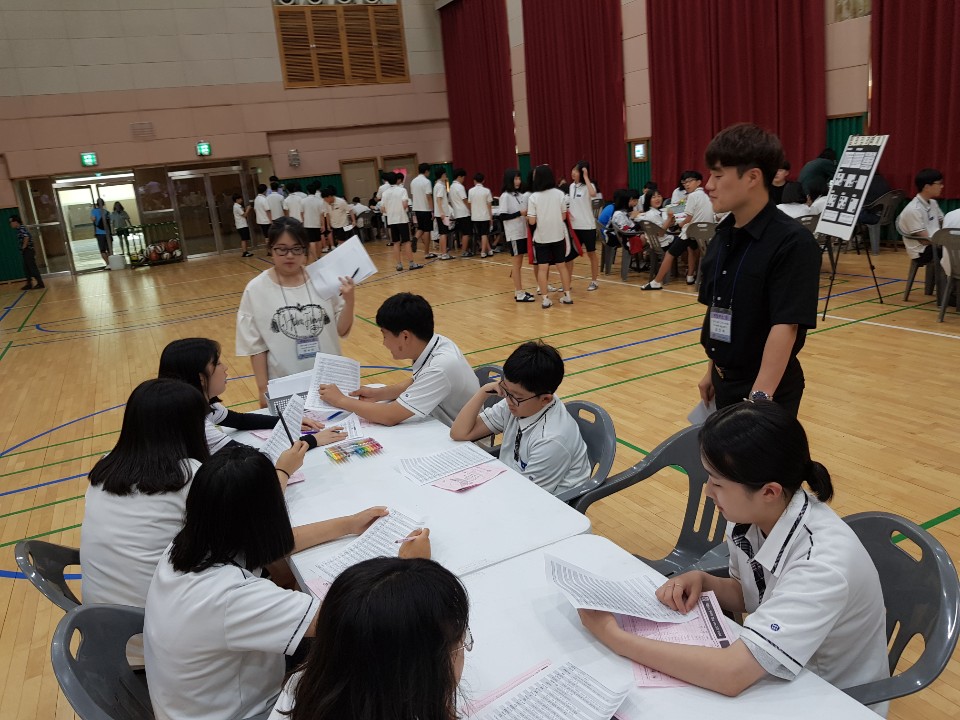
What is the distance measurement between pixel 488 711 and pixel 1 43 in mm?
17552

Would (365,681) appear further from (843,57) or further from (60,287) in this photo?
(60,287)

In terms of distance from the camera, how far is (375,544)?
198cm

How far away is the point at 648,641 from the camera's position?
1417 mm

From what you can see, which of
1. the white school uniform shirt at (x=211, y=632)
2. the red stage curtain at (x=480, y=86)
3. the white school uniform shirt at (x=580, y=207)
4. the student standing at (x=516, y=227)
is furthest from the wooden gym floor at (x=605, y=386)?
the red stage curtain at (x=480, y=86)

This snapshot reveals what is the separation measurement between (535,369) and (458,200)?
410 inches

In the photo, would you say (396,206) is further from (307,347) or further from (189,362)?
(189,362)

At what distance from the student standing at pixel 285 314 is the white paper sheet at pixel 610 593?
226cm

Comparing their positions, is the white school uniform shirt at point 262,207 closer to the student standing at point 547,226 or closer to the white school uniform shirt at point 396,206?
the white school uniform shirt at point 396,206

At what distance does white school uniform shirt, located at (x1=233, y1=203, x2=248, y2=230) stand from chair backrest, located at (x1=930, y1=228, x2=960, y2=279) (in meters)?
14.3

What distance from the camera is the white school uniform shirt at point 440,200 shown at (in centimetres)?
1243

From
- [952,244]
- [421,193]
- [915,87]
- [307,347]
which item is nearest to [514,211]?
[421,193]

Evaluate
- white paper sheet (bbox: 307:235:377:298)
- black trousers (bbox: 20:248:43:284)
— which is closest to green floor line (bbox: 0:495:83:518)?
white paper sheet (bbox: 307:235:377:298)

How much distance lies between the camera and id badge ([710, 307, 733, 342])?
233 centimetres

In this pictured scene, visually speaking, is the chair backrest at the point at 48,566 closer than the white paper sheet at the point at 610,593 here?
No
